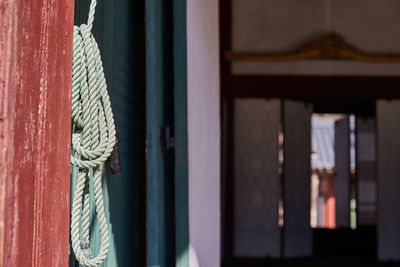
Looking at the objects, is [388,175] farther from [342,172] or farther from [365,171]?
[342,172]

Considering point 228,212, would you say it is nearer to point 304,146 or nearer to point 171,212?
point 304,146

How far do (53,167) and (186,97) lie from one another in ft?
4.28

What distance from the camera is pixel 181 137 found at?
2.14m

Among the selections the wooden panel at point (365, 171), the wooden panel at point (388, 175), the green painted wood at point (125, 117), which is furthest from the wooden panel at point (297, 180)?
the green painted wood at point (125, 117)

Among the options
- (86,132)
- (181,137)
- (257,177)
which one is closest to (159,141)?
(181,137)

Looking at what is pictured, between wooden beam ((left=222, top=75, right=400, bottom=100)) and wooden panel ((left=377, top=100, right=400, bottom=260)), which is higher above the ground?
wooden beam ((left=222, top=75, right=400, bottom=100))

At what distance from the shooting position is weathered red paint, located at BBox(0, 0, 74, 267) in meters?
0.76

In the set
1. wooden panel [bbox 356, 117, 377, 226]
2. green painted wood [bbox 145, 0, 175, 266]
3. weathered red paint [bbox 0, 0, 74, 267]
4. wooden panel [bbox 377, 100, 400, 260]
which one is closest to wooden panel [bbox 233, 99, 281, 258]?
wooden panel [bbox 377, 100, 400, 260]

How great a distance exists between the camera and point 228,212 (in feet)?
18.1

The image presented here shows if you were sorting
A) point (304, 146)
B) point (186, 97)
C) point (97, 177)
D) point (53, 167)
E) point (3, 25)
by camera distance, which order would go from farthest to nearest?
1. point (304, 146)
2. point (186, 97)
3. point (97, 177)
4. point (53, 167)
5. point (3, 25)

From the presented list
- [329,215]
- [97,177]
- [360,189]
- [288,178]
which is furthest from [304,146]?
[329,215]

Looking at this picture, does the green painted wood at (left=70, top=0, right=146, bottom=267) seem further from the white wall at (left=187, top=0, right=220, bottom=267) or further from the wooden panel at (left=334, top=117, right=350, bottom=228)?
the wooden panel at (left=334, top=117, right=350, bottom=228)

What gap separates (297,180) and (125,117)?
4135mm

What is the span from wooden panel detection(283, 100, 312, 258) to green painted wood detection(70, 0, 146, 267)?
3540 millimetres
